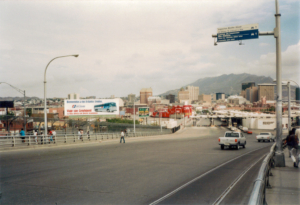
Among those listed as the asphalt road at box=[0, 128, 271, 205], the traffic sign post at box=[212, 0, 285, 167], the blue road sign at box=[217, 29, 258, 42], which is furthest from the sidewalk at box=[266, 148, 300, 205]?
the blue road sign at box=[217, 29, 258, 42]

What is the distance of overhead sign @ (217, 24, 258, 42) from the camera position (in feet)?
Result: 43.9

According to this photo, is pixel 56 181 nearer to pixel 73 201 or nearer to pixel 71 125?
pixel 73 201

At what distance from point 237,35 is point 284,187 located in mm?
8152

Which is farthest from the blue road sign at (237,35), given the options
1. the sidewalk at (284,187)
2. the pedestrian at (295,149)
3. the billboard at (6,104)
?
the billboard at (6,104)

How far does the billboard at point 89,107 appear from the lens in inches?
3177

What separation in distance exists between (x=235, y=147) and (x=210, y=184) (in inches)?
713

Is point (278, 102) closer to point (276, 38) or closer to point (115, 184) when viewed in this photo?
point (276, 38)

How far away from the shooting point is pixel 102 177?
10820mm

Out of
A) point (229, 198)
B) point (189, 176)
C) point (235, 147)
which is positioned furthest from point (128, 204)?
point (235, 147)

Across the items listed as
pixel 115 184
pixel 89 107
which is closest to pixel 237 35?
pixel 115 184

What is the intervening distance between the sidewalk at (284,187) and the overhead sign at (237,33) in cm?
667

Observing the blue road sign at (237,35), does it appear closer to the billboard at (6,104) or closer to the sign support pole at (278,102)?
the sign support pole at (278,102)

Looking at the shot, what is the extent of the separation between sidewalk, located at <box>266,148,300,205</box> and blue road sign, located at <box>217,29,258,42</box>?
6.64 m

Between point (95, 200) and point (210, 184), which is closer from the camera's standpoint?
point (95, 200)
